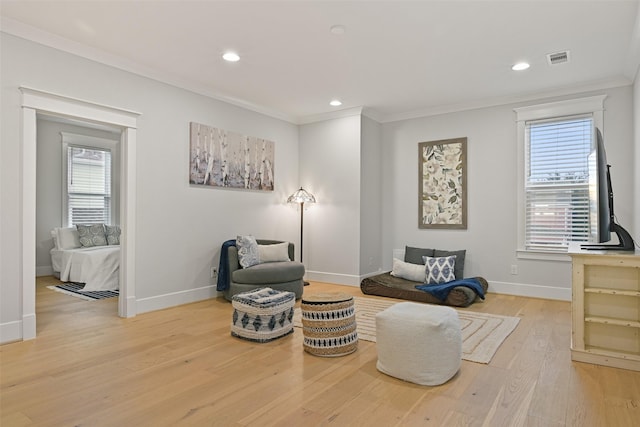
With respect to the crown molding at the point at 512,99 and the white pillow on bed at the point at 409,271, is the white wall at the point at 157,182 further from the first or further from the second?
the crown molding at the point at 512,99

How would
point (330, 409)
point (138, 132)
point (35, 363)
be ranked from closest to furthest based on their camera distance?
point (330, 409) < point (35, 363) < point (138, 132)

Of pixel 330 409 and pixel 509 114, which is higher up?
pixel 509 114

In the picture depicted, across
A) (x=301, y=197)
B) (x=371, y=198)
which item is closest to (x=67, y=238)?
(x=301, y=197)

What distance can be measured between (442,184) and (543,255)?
1.63 m

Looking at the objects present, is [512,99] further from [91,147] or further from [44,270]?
[44,270]

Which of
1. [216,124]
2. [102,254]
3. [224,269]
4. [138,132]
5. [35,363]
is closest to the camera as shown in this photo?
[35,363]

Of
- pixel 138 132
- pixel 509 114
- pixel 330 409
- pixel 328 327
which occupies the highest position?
pixel 509 114

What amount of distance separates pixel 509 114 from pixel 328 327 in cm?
405

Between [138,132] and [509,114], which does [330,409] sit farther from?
[509,114]

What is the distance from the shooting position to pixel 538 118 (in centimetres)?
496

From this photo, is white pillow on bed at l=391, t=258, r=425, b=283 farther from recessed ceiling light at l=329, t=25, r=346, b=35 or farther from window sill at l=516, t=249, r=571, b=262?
recessed ceiling light at l=329, t=25, r=346, b=35

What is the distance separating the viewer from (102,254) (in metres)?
5.59

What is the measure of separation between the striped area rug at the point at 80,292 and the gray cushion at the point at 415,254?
4.10 metres

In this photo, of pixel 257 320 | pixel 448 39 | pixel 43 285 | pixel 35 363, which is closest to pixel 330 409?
pixel 257 320
